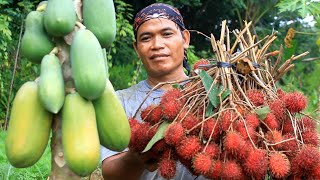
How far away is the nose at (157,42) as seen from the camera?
7.16 ft

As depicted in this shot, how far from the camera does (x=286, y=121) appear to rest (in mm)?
1523

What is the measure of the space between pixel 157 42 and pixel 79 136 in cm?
119

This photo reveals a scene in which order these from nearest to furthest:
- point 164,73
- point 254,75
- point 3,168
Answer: point 254,75, point 164,73, point 3,168

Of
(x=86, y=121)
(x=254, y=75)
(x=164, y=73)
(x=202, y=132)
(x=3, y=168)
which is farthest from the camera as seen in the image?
(x=3, y=168)

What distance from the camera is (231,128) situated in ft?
4.60

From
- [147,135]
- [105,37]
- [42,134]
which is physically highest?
[105,37]

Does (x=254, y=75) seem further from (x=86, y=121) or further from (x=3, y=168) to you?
(x=3, y=168)

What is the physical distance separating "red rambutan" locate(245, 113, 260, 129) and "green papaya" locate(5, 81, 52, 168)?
552 mm

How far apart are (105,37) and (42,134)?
0.24 metres

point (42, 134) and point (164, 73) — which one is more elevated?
point (42, 134)

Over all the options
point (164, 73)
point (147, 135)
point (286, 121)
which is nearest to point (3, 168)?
point (164, 73)

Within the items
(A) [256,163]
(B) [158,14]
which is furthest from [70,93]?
(B) [158,14]

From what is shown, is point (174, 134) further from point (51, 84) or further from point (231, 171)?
point (51, 84)

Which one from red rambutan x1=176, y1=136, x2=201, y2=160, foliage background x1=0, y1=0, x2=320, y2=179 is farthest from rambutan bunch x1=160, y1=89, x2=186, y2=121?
foliage background x1=0, y1=0, x2=320, y2=179
